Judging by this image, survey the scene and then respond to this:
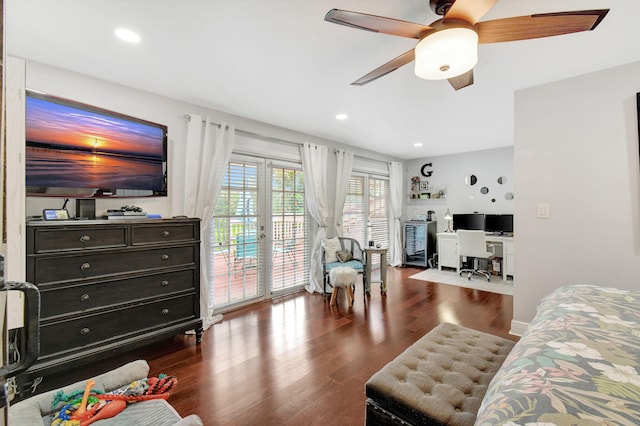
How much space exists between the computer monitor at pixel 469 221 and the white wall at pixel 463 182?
0.27 metres

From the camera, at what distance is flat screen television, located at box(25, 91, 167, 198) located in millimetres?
2176

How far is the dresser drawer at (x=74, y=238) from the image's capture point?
1.94m

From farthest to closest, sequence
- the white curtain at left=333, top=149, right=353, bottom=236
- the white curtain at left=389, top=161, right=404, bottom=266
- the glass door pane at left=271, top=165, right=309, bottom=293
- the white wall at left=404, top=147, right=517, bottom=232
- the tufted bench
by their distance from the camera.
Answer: the white curtain at left=389, top=161, right=404, bottom=266, the white wall at left=404, top=147, right=517, bottom=232, the white curtain at left=333, top=149, right=353, bottom=236, the glass door pane at left=271, top=165, right=309, bottom=293, the tufted bench

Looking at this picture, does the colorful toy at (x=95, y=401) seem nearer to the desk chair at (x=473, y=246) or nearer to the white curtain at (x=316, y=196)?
the white curtain at (x=316, y=196)

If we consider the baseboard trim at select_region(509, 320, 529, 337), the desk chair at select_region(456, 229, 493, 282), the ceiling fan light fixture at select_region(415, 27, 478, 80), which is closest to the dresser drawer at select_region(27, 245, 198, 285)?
the ceiling fan light fixture at select_region(415, 27, 478, 80)

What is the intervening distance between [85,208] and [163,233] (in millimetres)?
629

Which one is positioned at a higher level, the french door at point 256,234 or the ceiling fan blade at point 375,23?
the ceiling fan blade at point 375,23

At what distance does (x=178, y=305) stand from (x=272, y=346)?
0.96 meters

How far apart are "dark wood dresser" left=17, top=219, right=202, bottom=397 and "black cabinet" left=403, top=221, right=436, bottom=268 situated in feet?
16.0

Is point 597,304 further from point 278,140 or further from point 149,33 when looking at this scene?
point 278,140

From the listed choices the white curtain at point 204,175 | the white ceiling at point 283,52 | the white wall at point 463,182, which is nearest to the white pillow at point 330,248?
the white curtain at point 204,175

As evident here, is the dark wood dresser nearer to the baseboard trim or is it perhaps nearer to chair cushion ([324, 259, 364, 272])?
chair cushion ([324, 259, 364, 272])

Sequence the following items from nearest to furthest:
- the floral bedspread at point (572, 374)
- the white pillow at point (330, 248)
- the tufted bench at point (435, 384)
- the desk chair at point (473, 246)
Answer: the floral bedspread at point (572, 374), the tufted bench at point (435, 384), the white pillow at point (330, 248), the desk chair at point (473, 246)

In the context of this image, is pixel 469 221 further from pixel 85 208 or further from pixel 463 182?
pixel 85 208
